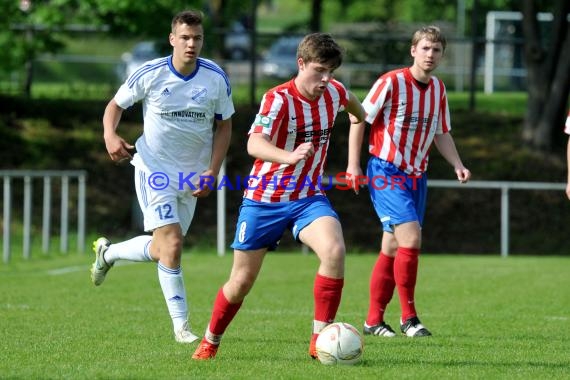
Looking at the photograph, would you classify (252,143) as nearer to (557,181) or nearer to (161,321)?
(161,321)

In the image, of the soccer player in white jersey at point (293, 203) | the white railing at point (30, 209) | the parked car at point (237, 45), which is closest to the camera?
the soccer player in white jersey at point (293, 203)

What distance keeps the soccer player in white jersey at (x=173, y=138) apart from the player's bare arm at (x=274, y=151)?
1151mm

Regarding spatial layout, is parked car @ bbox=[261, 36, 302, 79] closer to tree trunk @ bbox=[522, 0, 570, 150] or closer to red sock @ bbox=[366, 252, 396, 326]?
tree trunk @ bbox=[522, 0, 570, 150]

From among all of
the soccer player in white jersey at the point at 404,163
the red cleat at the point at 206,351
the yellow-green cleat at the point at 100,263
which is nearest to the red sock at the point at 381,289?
the soccer player in white jersey at the point at 404,163

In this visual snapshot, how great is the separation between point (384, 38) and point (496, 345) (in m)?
15.4

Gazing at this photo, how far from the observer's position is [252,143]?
6.35 metres

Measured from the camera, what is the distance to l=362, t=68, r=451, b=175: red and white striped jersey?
817cm

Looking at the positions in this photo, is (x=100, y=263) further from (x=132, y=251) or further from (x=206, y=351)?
(x=206, y=351)

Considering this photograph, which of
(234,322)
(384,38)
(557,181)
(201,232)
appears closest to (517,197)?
(557,181)

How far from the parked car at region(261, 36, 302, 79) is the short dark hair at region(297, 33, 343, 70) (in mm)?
16485

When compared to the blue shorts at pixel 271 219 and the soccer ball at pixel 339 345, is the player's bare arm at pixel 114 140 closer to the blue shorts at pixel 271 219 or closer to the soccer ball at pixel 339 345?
the blue shorts at pixel 271 219

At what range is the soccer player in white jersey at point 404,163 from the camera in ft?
26.3

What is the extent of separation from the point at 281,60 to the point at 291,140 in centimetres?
1726

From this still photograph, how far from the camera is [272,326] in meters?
8.52
